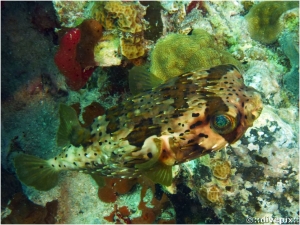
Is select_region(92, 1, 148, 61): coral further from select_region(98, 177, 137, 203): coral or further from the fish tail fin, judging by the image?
select_region(98, 177, 137, 203): coral

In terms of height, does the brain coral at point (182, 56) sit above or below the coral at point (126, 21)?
below

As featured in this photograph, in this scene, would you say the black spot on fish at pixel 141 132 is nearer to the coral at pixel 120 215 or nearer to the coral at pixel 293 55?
the coral at pixel 120 215

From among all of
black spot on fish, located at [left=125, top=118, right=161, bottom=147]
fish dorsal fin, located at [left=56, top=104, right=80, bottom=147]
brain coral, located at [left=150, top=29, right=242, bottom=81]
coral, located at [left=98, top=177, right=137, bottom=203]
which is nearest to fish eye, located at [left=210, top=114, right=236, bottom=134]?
black spot on fish, located at [left=125, top=118, right=161, bottom=147]

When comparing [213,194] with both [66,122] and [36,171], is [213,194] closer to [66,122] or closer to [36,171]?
[66,122]

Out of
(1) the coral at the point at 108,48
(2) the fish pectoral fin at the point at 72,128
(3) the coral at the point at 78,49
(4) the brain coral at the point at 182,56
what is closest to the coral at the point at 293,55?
(4) the brain coral at the point at 182,56

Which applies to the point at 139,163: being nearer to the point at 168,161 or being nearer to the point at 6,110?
the point at 168,161

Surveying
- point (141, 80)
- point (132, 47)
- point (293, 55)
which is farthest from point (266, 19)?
point (141, 80)
